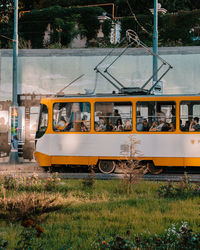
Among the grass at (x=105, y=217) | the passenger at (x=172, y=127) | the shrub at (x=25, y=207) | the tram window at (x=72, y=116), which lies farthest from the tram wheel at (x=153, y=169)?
the shrub at (x=25, y=207)

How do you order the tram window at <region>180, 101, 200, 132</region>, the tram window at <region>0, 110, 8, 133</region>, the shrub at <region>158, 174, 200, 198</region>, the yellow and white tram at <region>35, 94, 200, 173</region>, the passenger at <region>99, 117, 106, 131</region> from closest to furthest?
the shrub at <region>158, 174, 200, 198</region> → the tram window at <region>180, 101, 200, 132</region> → the yellow and white tram at <region>35, 94, 200, 173</region> → the passenger at <region>99, 117, 106, 131</region> → the tram window at <region>0, 110, 8, 133</region>

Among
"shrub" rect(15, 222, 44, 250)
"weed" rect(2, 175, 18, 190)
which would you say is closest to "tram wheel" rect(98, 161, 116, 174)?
"weed" rect(2, 175, 18, 190)

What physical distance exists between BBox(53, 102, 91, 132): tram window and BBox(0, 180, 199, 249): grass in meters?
6.05

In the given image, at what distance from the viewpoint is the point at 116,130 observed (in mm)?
15164

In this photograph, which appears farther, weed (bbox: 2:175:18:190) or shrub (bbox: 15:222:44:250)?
weed (bbox: 2:175:18:190)

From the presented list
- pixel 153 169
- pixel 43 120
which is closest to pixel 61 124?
pixel 43 120

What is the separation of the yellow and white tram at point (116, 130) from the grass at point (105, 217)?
539 centimetres

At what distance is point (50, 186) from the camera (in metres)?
10.1

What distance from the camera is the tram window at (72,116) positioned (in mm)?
15453

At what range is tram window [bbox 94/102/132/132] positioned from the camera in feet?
49.5

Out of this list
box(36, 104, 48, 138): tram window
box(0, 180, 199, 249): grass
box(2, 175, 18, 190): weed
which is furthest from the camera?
box(36, 104, 48, 138): tram window

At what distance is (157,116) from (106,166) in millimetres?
2482

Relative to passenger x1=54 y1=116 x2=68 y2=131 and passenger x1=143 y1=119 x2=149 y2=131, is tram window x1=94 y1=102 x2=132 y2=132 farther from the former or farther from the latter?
Result: passenger x1=54 y1=116 x2=68 y2=131

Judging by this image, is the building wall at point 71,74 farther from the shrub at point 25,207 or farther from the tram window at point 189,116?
the shrub at point 25,207
